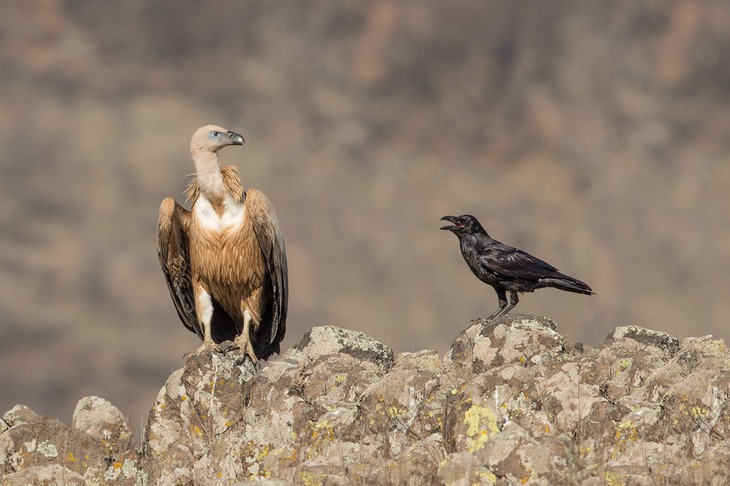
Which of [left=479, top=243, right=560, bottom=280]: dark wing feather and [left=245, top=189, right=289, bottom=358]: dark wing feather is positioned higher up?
[left=479, top=243, right=560, bottom=280]: dark wing feather

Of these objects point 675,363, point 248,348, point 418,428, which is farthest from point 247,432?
point 675,363

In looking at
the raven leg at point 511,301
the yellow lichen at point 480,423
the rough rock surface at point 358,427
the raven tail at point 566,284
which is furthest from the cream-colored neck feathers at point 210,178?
the yellow lichen at point 480,423

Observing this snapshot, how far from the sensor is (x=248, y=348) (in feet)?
42.6

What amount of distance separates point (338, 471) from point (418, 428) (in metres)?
1.65

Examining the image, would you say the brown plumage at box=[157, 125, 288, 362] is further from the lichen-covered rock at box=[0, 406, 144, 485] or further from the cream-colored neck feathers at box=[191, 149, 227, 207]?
the lichen-covered rock at box=[0, 406, 144, 485]

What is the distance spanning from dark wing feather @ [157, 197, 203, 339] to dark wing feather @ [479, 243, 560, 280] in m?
3.91

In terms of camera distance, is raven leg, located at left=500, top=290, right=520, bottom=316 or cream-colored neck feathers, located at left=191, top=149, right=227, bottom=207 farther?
raven leg, located at left=500, top=290, right=520, bottom=316

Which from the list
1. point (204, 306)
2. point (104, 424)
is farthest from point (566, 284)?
point (104, 424)

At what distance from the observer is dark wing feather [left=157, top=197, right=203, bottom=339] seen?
13.4 meters

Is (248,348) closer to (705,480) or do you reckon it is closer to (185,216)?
(185,216)

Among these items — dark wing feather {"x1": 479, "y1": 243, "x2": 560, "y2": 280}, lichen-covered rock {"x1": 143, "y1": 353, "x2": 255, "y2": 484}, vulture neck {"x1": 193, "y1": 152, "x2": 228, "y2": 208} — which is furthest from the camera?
dark wing feather {"x1": 479, "y1": 243, "x2": 560, "y2": 280}

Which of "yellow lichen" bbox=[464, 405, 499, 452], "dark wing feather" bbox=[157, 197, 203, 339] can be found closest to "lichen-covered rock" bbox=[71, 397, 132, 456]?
"dark wing feather" bbox=[157, 197, 203, 339]

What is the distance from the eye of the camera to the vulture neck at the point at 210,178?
1322 cm

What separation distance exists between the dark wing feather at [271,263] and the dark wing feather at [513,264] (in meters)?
3.16
